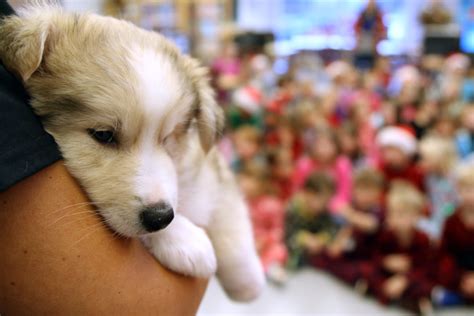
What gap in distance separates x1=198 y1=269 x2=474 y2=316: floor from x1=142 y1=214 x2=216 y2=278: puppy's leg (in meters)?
1.81

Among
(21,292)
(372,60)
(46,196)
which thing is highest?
(46,196)

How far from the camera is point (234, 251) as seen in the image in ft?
4.43

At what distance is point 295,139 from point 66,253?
14.1 feet

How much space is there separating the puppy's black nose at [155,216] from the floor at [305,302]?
1934mm

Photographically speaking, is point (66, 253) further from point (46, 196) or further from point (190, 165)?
point (190, 165)

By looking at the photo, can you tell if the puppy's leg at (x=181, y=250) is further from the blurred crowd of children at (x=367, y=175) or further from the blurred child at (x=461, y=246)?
the blurred child at (x=461, y=246)

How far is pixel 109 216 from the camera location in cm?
96

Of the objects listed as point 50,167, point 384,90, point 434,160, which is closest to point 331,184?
point 434,160

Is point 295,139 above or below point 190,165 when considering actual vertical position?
below

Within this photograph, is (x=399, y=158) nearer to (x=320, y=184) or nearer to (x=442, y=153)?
(x=442, y=153)

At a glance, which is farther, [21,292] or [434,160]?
[434,160]

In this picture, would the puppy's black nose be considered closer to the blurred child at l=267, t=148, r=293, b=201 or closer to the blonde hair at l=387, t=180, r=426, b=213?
the blonde hair at l=387, t=180, r=426, b=213

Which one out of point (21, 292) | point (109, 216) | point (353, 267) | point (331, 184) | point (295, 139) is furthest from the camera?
point (295, 139)

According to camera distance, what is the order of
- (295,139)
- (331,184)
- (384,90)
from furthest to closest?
(384,90) → (295,139) → (331,184)
